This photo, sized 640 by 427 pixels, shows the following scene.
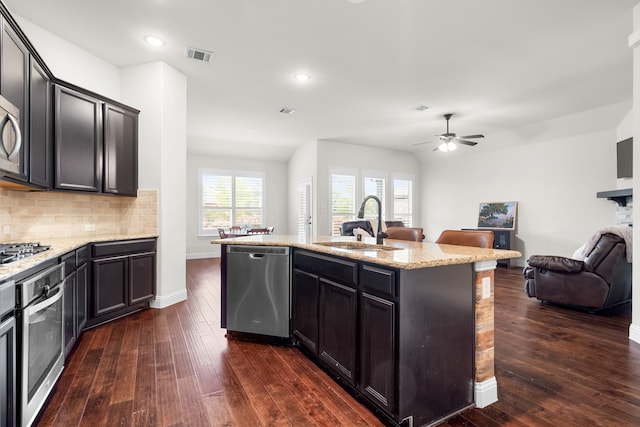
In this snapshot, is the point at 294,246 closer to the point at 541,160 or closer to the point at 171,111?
the point at 171,111

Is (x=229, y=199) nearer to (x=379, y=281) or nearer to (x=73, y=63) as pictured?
(x=73, y=63)

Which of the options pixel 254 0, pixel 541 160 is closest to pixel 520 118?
pixel 541 160

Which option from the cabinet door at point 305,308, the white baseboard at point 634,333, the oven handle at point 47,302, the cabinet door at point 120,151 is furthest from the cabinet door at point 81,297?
the white baseboard at point 634,333

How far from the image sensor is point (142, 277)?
357 cm

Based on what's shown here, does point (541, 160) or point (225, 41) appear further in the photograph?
point (541, 160)

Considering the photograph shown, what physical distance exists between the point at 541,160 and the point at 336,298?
6402 millimetres

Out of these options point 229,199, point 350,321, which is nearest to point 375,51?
point 350,321

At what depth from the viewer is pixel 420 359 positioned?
5.55ft

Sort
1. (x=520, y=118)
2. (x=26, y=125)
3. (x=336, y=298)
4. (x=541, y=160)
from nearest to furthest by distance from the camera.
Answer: (x=336, y=298), (x=26, y=125), (x=520, y=118), (x=541, y=160)

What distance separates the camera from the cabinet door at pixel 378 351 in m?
1.67

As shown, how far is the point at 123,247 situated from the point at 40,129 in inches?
50.7

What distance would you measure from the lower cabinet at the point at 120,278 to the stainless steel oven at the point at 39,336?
0.98 meters

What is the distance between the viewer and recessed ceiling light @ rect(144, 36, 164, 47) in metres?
3.25

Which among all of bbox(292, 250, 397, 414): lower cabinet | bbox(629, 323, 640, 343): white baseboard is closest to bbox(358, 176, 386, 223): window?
bbox(629, 323, 640, 343): white baseboard
